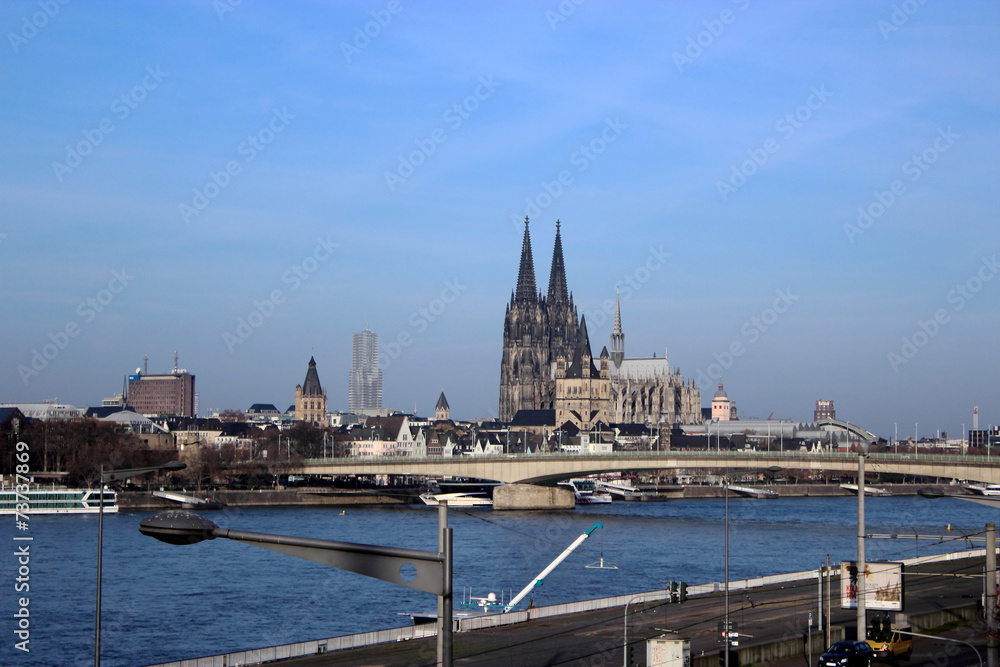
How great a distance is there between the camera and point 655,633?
29969 mm

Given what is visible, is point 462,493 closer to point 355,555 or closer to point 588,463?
A: point 588,463

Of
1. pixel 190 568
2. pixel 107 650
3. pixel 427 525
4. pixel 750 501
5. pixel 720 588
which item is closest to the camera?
pixel 107 650

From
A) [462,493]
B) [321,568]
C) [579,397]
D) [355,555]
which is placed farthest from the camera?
[579,397]

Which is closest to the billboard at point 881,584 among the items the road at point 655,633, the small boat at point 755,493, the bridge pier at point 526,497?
the road at point 655,633

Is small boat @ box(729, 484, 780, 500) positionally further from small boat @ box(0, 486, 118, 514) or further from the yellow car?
the yellow car

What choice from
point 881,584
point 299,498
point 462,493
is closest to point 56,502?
point 299,498

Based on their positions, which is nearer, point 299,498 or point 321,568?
point 321,568

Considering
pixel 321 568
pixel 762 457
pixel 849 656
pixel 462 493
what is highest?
pixel 762 457

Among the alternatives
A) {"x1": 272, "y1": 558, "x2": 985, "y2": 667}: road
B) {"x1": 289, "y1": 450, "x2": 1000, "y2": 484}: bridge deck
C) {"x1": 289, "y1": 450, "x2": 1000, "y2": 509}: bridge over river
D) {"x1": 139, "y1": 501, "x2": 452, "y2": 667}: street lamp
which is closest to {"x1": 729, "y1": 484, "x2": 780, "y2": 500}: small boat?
{"x1": 289, "y1": 450, "x2": 1000, "y2": 509}: bridge over river

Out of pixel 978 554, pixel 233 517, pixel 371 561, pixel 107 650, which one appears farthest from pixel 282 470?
pixel 371 561

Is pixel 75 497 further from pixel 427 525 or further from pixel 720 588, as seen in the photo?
pixel 720 588

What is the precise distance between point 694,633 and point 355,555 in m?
23.3

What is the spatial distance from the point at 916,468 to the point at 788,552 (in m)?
20.6

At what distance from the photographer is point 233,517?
8100 cm
